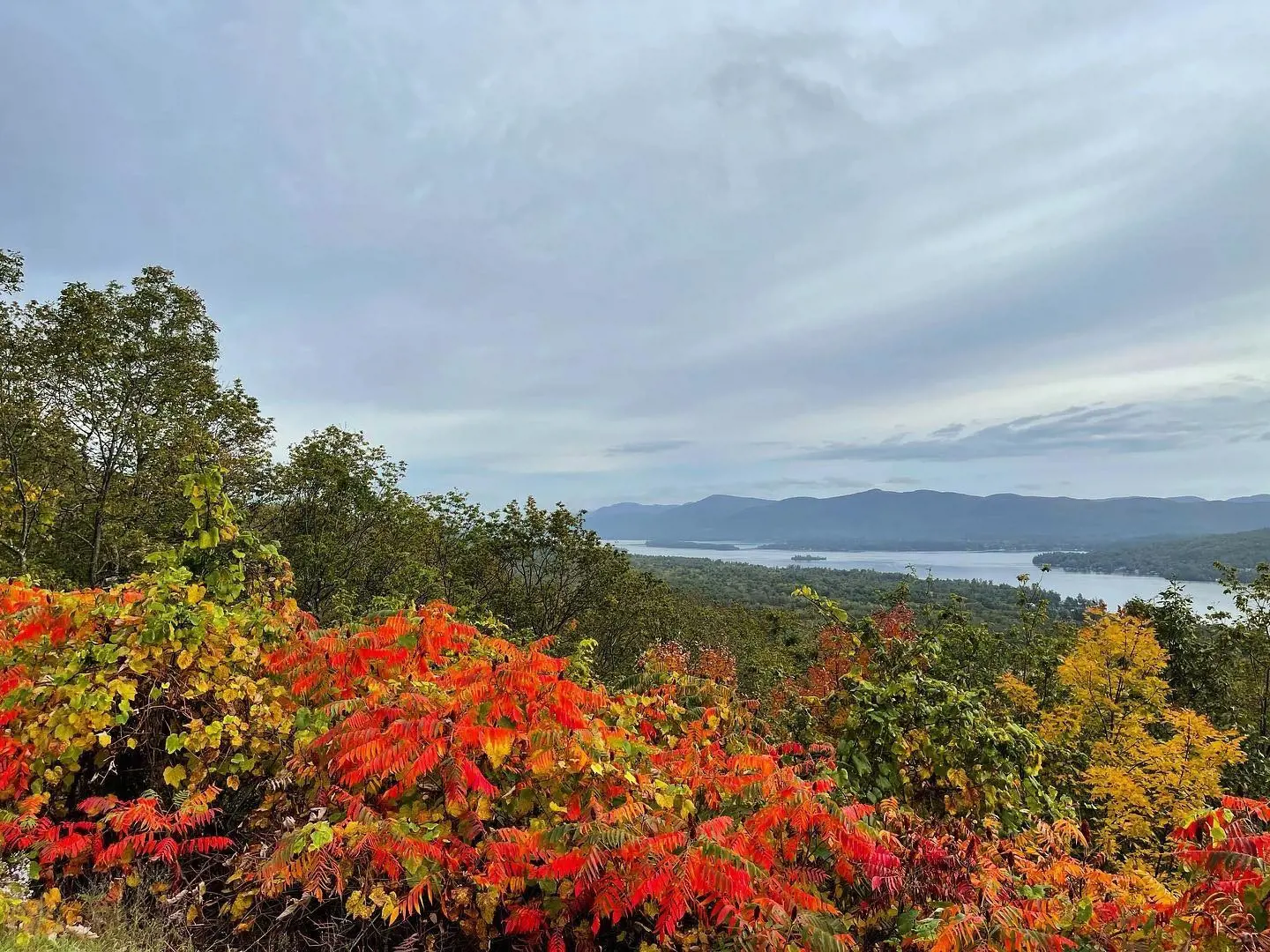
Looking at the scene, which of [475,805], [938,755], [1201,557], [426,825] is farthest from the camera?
[1201,557]

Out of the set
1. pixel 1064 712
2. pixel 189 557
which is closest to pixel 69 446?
pixel 189 557

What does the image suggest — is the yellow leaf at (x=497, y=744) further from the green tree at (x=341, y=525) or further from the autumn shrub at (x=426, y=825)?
the green tree at (x=341, y=525)

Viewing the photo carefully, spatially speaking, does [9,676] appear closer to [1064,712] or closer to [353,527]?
[353,527]

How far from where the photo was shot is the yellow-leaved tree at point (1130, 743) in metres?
11.1

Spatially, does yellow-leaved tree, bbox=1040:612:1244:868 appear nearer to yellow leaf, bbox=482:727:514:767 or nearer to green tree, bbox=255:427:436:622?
yellow leaf, bbox=482:727:514:767

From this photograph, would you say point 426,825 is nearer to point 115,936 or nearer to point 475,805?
point 475,805

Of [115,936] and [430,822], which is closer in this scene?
[115,936]

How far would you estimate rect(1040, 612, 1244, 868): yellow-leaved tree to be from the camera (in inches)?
438

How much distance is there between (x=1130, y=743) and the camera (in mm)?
13586

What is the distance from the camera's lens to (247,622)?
16.3 feet

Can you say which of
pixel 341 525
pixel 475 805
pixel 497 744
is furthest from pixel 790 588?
pixel 497 744

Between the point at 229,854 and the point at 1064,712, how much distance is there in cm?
1791

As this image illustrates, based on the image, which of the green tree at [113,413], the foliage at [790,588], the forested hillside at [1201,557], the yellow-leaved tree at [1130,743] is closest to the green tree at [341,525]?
the green tree at [113,413]

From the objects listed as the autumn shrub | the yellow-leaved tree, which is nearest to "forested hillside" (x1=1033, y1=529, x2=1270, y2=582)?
the yellow-leaved tree
